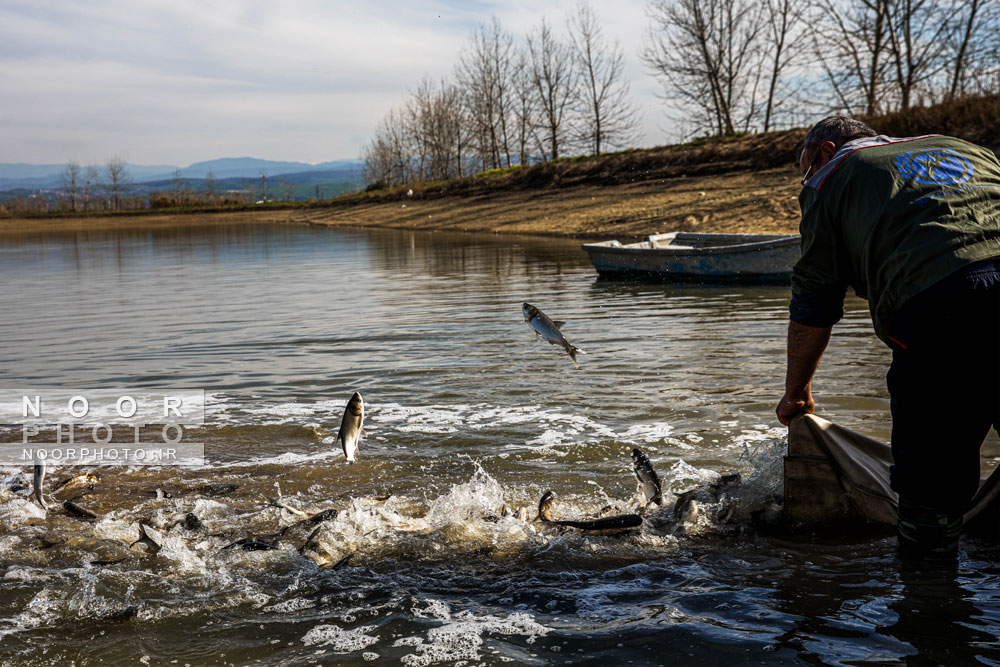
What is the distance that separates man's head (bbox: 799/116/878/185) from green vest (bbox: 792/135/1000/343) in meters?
0.15

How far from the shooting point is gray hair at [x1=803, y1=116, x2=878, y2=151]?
12.9 feet

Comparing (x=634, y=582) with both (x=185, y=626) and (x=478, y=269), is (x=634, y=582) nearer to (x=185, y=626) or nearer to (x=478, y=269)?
(x=185, y=626)

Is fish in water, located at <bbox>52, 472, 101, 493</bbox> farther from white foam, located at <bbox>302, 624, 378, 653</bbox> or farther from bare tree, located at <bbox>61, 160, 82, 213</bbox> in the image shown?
bare tree, located at <bbox>61, 160, 82, 213</bbox>

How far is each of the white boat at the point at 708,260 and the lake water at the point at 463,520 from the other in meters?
2.64

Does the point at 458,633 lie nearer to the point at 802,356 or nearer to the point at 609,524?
the point at 609,524

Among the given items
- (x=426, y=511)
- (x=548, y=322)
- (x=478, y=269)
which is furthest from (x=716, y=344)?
(x=478, y=269)

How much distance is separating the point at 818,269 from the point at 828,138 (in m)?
0.66

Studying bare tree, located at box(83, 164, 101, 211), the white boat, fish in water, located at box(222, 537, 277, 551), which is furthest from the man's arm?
bare tree, located at box(83, 164, 101, 211)

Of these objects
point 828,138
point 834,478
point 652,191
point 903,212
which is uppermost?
point 652,191

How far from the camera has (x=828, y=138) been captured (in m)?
3.97

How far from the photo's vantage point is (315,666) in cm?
369

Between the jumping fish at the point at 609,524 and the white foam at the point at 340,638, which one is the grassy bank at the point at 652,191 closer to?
the jumping fish at the point at 609,524

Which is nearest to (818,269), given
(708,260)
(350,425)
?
(350,425)

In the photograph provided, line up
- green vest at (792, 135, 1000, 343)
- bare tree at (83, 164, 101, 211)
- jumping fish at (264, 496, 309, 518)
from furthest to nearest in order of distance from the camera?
bare tree at (83, 164, 101, 211), jumping fish at (264, 496, 309, 518), green vest at (792, 135, 1000, 343)
